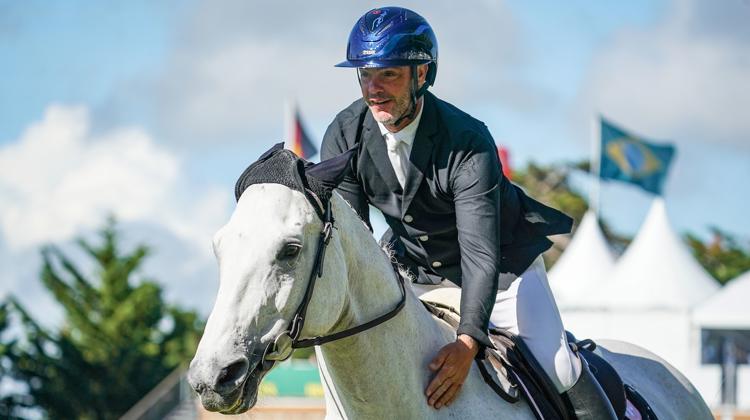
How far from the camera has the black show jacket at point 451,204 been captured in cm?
557

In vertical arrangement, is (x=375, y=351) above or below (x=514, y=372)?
above

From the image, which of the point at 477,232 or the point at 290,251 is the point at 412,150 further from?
the point at 290,251

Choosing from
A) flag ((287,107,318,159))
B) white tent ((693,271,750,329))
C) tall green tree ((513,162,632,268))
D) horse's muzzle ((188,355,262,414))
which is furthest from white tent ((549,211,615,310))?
tall green tree ((513,162,632,268))

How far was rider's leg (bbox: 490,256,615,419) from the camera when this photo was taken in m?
6.07

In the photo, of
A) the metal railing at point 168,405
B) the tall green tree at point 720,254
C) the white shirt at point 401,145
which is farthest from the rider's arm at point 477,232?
the tall green tree at point 720,254

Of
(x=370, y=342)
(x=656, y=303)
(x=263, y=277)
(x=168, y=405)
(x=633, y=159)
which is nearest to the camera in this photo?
(x=263, y=277)

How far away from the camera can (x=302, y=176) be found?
4.91 metres

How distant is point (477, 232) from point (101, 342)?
38586mm

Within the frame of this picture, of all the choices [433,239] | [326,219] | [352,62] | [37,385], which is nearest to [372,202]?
[433,239]

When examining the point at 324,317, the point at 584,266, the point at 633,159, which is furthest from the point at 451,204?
the point at 633,159

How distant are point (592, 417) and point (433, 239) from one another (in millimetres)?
1321

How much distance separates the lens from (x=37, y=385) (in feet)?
124

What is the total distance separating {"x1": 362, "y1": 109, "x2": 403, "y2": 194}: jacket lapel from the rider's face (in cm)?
17

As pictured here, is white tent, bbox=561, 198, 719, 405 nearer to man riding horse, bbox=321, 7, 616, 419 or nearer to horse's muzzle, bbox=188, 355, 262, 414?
man riding horse, bbox=321, 7, 616, 419
